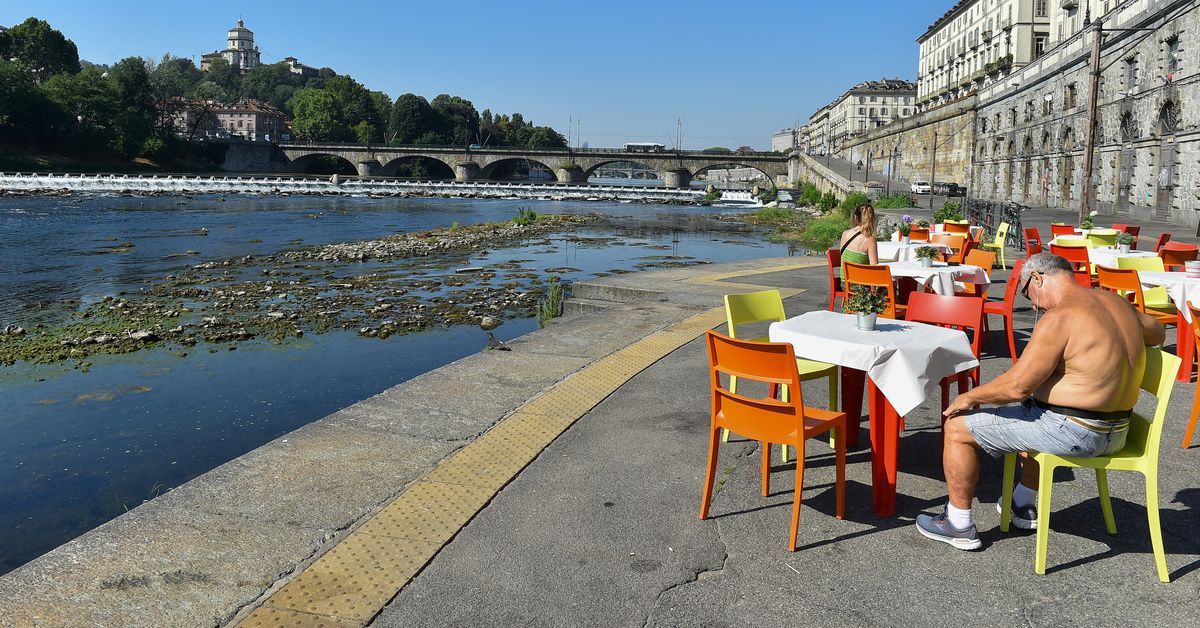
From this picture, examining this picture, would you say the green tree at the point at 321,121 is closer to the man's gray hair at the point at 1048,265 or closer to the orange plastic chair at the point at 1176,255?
the orange plastic chair at the point at 1176,255

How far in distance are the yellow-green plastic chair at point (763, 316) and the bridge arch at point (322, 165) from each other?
97.8 m

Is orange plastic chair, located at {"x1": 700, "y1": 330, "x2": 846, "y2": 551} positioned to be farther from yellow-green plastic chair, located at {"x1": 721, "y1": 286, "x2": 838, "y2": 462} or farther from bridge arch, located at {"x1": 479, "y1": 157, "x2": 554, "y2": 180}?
bridge arch, located at {"x1": 479, "y1": 157, "x2": 554, "y2": 180}

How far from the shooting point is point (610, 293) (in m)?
11.2

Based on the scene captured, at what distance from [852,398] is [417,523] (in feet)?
8.46

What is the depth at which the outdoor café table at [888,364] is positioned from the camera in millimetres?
4000

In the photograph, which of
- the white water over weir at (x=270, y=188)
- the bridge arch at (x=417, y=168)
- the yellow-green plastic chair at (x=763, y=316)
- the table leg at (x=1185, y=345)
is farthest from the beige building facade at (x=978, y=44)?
the bridge arch at (x=417, y=168)

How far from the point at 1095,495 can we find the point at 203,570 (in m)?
4.19

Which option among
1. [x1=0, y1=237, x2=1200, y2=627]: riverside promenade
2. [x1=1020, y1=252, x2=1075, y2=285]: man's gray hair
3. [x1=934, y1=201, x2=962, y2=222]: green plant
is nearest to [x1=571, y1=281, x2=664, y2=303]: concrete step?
[x1=0, y1=237, x2=1200, y2=627]: riverside promenade

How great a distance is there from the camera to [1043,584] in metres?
3.33

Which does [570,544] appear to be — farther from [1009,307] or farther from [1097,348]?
[1009,307]

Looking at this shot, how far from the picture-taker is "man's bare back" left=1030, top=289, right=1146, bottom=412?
3.29 m

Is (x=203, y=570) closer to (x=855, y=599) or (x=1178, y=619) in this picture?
(x=855, y=599)

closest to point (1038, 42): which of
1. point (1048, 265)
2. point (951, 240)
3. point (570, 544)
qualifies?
point (951, 240)

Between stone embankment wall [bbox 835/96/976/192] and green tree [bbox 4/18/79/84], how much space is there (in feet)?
297
